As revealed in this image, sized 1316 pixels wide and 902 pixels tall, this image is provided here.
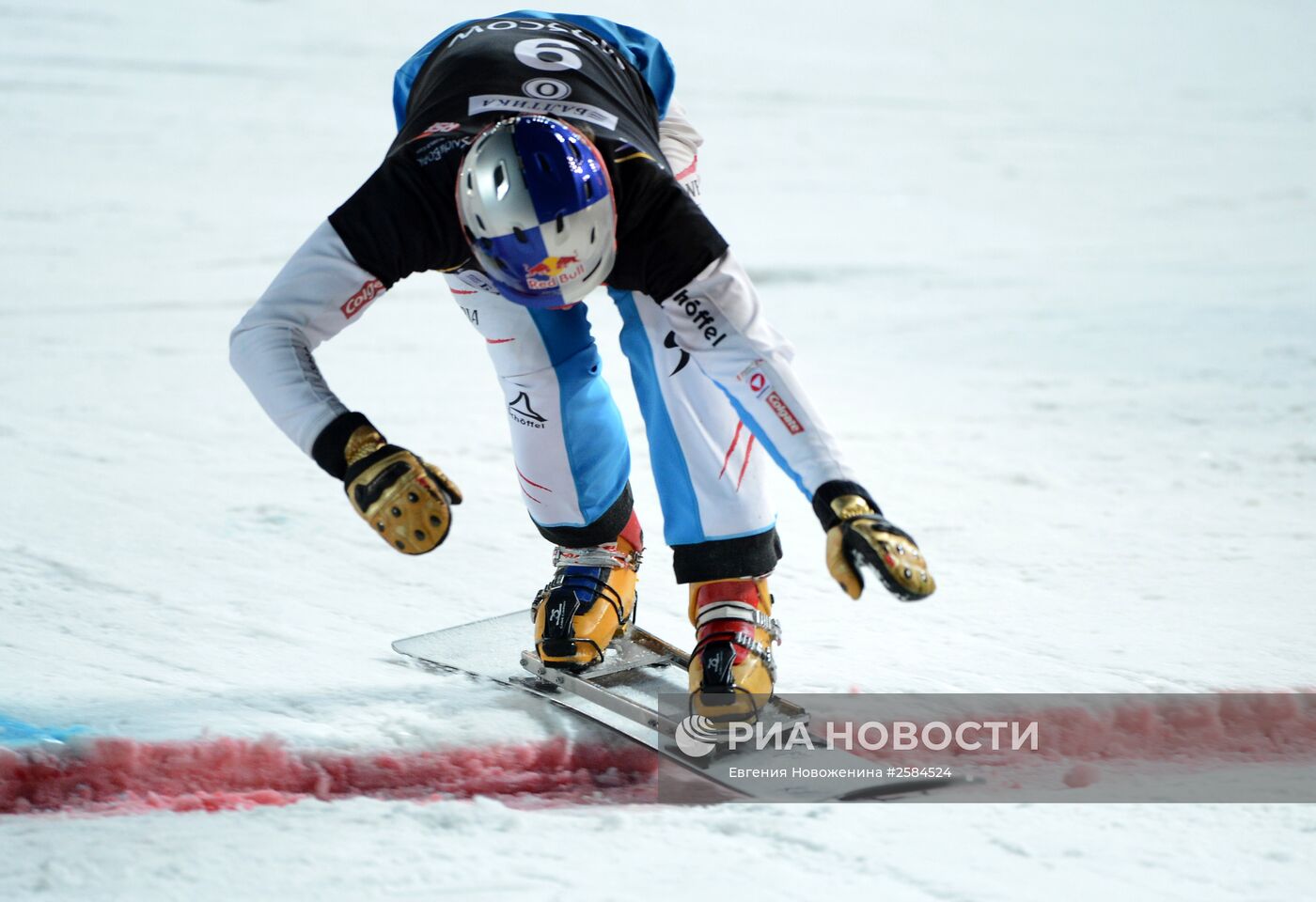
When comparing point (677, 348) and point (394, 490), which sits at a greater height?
point (677, 348)

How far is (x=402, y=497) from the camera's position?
2201 mm

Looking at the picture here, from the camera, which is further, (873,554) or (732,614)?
(732,614)

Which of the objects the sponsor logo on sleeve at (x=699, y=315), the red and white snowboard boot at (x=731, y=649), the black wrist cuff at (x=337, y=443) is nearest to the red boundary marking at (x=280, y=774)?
the red and white snowboard boot at (x=731, y=649)

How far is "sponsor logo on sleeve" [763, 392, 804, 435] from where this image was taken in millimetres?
2400

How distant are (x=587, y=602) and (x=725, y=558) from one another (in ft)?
1.22

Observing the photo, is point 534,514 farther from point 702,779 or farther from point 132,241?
point 132,241

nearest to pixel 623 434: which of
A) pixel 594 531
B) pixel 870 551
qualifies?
pixel 594 531

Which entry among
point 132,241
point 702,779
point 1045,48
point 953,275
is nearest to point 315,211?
point 132,241

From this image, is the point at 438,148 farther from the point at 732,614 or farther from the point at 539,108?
the point at 732,614

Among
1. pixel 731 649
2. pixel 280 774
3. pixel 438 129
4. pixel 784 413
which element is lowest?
pixel 280 774

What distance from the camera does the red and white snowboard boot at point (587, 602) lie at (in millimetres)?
2885

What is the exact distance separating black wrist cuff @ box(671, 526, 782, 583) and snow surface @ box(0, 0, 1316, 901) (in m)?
0.37

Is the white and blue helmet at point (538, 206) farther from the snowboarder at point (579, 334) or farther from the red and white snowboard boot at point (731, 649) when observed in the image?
the red and white snowboard boot at point (731, 649)

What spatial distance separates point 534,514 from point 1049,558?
1.52 metres
